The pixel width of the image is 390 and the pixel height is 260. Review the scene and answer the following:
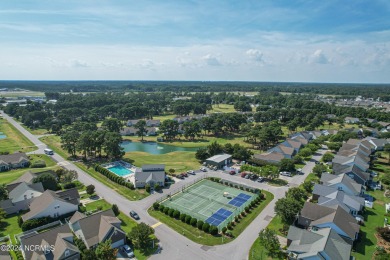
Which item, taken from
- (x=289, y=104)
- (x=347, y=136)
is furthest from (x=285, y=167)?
(x=289, y=104)

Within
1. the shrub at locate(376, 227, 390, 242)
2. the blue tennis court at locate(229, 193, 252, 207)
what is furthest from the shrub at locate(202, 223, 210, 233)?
the shrub at locate(376, 227, 390, 242)

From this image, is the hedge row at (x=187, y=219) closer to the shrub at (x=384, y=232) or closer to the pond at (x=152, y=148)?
the shrub at (x=384, y=232)

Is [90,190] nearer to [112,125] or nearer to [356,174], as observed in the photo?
[112,125]

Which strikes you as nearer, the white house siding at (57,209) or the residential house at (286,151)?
the white house siding at (57,209)

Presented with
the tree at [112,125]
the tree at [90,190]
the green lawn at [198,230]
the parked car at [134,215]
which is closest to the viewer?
the green lawn at [198,230]

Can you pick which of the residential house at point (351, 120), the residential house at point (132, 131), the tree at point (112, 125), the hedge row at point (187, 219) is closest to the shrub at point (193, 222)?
the hedge row at point (187, 219)

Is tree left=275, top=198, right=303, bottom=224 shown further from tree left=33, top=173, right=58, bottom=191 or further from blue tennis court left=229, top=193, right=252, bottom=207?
tree left=33, top=173, right=58, bottom=191
